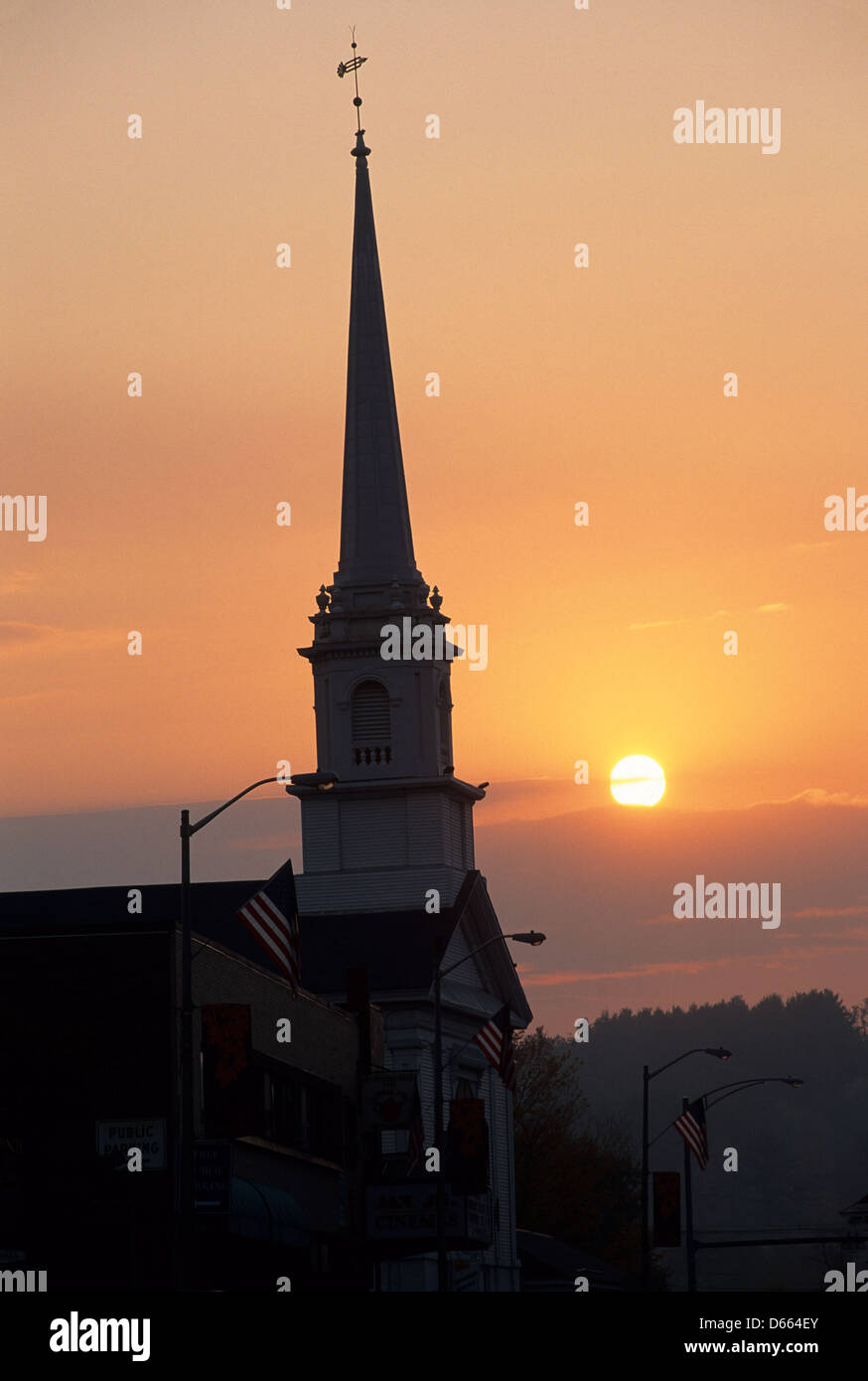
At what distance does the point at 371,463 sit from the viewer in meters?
84.4

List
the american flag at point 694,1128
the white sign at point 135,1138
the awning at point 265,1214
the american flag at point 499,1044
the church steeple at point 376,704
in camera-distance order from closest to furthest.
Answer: the white sign at point 135,1138
the awning at point 265,1214
the american flag at point 499,1044
the american flag at point 694,1128
the church steeple at point 376,704

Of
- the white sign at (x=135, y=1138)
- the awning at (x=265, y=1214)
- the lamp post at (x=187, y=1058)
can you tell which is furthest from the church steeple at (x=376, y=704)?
the lamp post at (x=187, y=1058)

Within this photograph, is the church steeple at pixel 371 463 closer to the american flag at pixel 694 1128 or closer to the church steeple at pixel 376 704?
the church steeple at pixel 376 704

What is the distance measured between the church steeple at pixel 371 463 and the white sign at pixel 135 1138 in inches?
1747

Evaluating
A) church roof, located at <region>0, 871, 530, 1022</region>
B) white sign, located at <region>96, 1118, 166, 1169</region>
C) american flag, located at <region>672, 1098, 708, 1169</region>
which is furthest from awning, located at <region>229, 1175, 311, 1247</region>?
church roof, located at <region>0, 871, 530, 1022</region>

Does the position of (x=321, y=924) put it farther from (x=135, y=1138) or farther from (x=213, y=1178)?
(x=213, y=1178)

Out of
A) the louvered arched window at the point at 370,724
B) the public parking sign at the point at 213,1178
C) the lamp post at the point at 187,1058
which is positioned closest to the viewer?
the lamp post at the point at 187,1058

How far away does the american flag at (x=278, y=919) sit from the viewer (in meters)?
39.3

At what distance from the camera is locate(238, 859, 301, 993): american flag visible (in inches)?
1549

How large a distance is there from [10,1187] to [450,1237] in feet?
58.1

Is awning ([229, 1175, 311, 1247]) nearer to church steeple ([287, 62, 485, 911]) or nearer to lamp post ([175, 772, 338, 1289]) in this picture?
lamp post ([175, 772, 338, 1289])

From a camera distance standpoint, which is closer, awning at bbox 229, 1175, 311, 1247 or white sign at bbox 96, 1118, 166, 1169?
white sign at bbox 96, 1118, 166, 1169

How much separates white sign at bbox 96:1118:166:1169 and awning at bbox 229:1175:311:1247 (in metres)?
1.64
